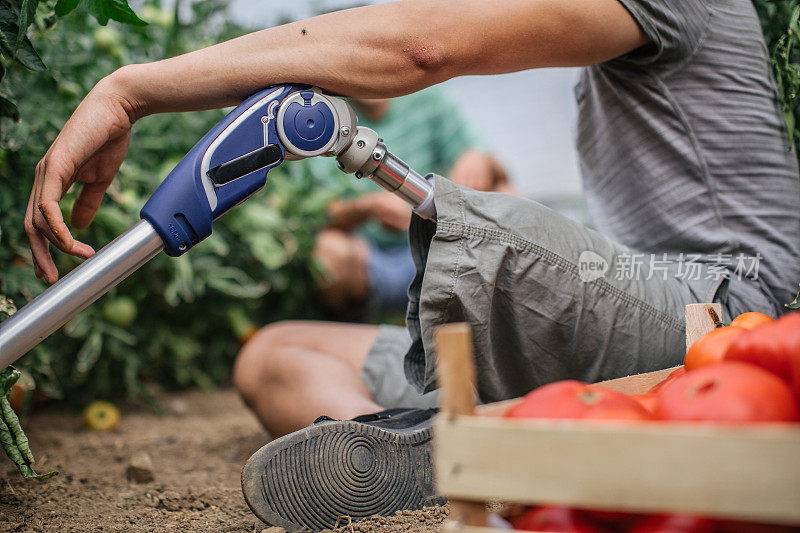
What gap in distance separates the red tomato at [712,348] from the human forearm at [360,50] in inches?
18.3

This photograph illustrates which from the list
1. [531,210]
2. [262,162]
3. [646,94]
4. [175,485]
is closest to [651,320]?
[531,210]

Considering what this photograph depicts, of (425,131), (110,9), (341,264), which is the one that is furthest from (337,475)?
(425,131)

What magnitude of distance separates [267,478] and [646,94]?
2.86 ft

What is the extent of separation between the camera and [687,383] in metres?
0.53

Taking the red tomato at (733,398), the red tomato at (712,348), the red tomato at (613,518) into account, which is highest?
the red tomato at (733,398)

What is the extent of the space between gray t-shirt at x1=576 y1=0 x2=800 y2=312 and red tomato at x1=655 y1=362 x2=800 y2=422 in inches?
23.5

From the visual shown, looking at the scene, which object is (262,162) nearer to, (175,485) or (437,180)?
(437,180)

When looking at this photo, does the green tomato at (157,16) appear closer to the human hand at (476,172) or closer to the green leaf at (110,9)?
the human hand at (476,172)

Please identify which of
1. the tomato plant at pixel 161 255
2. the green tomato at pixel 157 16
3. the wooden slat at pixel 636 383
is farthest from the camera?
the green tomato at pixel 157 16

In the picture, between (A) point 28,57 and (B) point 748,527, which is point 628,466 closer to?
(B) point 748,527

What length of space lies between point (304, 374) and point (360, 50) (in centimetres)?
66

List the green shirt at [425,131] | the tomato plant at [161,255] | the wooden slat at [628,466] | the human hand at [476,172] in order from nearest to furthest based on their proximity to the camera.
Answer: the wooden slat at [628,466]
the tomato plant at [161,255]
the human hand at [476,172]
the green shirt at [425,131]

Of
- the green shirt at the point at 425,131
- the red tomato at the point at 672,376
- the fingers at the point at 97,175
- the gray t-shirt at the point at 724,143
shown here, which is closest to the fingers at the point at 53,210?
the fingers at the point at 97,175

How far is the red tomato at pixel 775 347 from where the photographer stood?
0.53 metres
